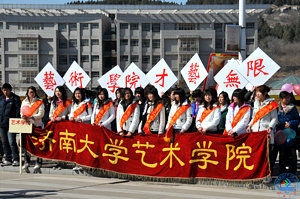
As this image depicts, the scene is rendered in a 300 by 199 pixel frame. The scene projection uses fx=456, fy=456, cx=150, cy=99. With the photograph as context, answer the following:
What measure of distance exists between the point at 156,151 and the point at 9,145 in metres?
4.12

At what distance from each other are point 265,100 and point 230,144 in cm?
103

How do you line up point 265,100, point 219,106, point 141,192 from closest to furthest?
point 141,192
point 265,100
point 219,106

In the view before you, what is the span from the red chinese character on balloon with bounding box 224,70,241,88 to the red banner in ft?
14.9

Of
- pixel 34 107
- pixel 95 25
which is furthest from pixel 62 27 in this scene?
pixel 34 107

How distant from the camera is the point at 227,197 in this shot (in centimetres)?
734

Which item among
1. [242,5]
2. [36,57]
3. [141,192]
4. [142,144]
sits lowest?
[141,192]

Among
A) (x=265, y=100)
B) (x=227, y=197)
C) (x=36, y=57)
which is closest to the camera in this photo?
(x=227, y=197)

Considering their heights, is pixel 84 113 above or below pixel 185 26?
below

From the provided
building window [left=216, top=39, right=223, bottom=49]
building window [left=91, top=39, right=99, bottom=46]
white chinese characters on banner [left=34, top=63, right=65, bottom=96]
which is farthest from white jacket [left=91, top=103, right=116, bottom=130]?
building window [left=216, top=39, right=223, bottom=49]

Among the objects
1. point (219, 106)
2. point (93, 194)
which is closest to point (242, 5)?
point (219, 106)

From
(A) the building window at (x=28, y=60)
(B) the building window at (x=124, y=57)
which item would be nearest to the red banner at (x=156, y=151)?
(B) the building window at (x=124, y=57)

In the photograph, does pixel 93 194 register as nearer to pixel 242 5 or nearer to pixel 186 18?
pixel 242 5

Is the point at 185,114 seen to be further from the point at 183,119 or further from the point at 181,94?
the point at 181,94

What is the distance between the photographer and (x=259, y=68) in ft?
33.1
